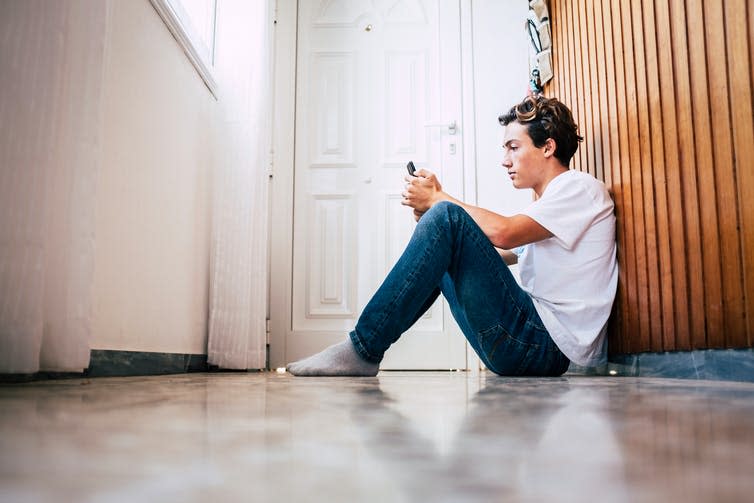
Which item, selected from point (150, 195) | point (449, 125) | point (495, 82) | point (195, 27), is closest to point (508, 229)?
point (150, 195)

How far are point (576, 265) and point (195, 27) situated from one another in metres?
1.77

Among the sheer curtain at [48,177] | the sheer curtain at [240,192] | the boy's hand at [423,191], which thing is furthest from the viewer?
the sheer curtain at [240,192]

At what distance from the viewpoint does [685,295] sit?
4.79 feet

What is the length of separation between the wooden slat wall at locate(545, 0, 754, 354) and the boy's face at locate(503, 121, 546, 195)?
214 mm

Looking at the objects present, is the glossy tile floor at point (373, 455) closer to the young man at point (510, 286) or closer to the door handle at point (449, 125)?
the young man at point (510, 286)

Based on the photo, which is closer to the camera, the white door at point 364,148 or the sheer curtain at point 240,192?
the sheer curtain at point 240,192

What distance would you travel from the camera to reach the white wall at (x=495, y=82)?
3295 millimetres

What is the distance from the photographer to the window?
6.57 ft

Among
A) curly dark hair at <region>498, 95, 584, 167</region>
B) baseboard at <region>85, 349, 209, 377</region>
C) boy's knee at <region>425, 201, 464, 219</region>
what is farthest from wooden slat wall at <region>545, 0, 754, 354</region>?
baseboard at <region>85, 349, 209, 377</region>

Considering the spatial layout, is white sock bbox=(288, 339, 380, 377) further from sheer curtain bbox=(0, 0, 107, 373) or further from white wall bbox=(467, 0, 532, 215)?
white wall bbox=(467, 0, 532, 215)

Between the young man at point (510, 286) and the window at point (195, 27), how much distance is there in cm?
109

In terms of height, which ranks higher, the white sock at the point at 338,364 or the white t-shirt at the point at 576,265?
the white t-shirt at the point at 576,265

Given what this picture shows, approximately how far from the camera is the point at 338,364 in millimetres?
1604

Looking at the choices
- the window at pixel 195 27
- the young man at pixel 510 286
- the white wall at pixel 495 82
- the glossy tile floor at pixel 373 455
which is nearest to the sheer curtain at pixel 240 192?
the window at pixel 195 27
